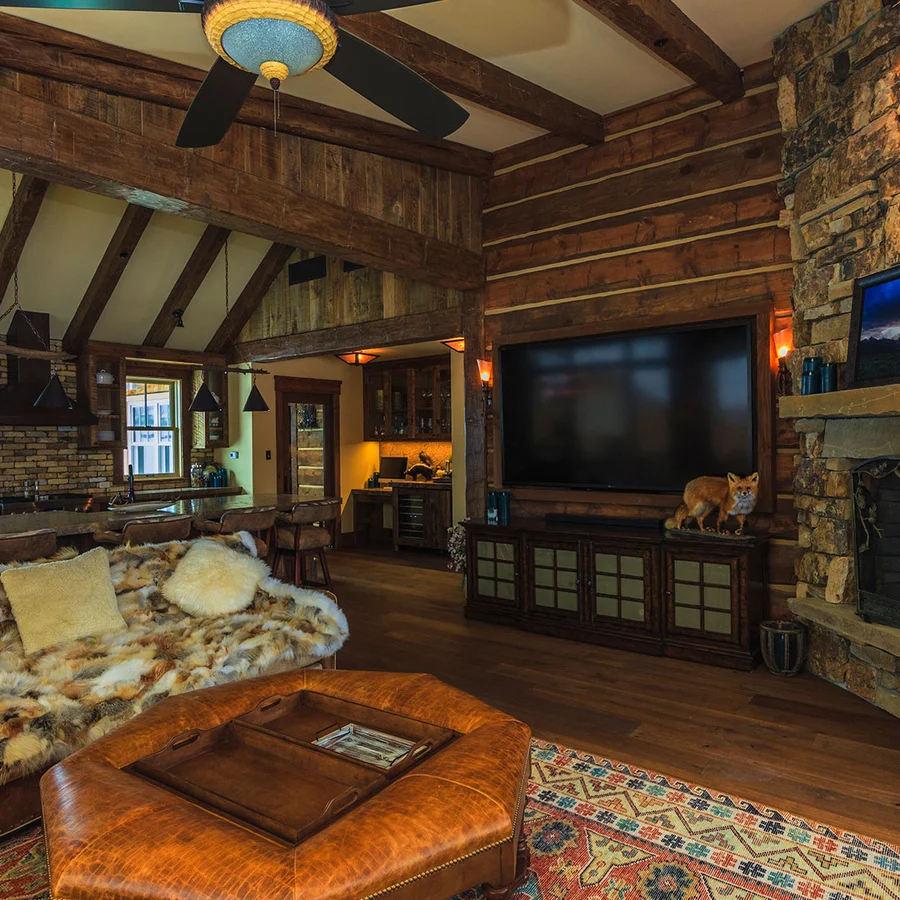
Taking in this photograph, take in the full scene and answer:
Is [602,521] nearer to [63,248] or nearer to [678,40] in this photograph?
[678,40]

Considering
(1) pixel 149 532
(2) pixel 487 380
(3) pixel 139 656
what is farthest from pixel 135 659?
(2) pixel 487 380

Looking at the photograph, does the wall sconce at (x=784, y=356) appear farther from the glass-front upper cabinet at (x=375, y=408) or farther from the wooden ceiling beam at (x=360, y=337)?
the glass-front upper cabinet at (x=375, y=408)

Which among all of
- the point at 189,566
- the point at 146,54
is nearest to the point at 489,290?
the point at 146,54

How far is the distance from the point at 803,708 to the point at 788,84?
3.47 meters

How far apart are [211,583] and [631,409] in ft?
9.81

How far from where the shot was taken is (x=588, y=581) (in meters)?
4.67

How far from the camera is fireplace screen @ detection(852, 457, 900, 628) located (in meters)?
3.30

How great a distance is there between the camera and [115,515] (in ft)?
15.8

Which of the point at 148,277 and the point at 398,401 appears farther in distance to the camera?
the point at 398,401

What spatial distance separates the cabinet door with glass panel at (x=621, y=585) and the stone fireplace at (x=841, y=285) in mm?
877

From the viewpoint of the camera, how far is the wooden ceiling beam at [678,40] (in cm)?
334

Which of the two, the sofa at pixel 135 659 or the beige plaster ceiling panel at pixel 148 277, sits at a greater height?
the beige plaster ceiling panel at pixel 148 277

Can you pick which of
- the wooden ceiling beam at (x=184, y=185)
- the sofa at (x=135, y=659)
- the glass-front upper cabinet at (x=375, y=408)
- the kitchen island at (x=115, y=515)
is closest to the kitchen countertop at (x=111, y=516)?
the kitchen island at (x=115, y=515)

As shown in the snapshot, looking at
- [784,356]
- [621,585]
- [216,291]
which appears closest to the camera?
[784,356]
